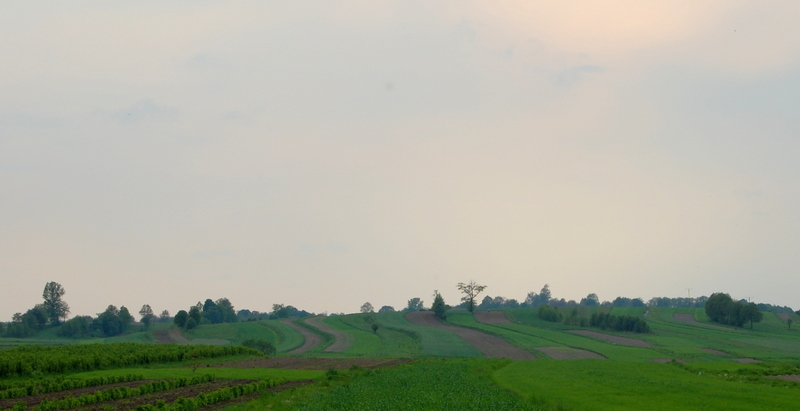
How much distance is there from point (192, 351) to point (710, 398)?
62213mm

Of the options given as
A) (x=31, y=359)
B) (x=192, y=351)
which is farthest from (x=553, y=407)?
(x=192, y=351)

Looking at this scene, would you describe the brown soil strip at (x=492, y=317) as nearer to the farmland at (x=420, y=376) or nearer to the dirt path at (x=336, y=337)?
the dirt path at (x=336, y=337)

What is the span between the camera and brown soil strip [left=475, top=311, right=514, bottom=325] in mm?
175250

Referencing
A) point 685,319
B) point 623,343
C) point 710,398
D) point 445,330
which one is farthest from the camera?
point 685,319

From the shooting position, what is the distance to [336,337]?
140125 millimetres

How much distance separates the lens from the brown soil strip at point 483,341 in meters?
102

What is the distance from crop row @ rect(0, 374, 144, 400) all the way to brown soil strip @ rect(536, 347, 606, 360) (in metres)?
62.3

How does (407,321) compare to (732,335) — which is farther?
(407,321)

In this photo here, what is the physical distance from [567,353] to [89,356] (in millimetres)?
69620

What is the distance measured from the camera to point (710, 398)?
41.7 meters

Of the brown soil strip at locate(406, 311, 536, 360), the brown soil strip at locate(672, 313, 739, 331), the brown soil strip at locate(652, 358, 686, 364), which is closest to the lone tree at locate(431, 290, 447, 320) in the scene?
the brown soil strip at locate(406, 311, 536, 360)

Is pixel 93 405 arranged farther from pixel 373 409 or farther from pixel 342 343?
pixel 342 343

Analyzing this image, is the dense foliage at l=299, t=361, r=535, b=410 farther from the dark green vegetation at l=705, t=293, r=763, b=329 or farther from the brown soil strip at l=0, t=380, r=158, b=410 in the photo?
the dark green vegetation at l=705, t=293, r=763, b=329

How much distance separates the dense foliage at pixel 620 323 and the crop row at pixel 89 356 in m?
93.6
